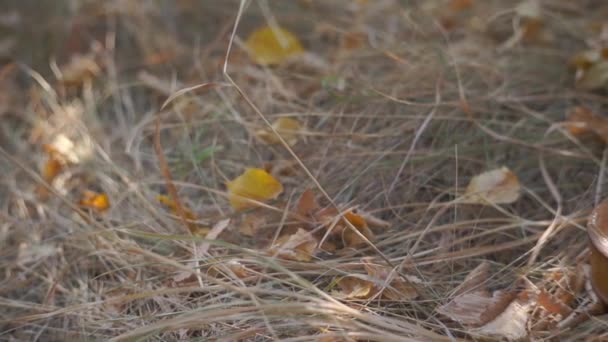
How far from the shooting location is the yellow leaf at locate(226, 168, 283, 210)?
1202mm

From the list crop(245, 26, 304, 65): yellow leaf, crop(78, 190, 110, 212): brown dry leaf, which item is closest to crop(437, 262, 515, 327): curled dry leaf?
crop(78, 190, 110, 212): brown dry leaf

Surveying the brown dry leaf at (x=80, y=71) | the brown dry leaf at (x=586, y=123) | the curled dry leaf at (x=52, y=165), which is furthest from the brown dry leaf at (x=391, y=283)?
the brown dry leaf at (x=80, y=71)

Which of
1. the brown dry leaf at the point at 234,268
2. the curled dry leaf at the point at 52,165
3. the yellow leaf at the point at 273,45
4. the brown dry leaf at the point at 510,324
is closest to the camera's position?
the brown dry leaf at the point at 510,324

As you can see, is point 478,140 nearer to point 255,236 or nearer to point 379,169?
point 379,169

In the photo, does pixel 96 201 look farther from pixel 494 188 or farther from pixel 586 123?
pixel 586 123

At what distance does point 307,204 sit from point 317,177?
16cm

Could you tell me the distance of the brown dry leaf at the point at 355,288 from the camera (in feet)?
3.28

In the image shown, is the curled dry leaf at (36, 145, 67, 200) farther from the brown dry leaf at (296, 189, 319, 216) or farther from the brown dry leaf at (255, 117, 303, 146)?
the brown dry leaf at (296, 189, 319, 216)

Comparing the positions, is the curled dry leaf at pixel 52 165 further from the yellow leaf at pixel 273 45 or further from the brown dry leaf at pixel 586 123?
the brown dry leaf at pixel 586 123

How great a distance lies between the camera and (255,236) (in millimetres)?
1214

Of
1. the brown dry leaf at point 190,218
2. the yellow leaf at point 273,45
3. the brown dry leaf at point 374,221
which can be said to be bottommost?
the brown dry leaf at point 190,218

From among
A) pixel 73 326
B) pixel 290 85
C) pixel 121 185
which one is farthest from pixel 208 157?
pixel 73 326

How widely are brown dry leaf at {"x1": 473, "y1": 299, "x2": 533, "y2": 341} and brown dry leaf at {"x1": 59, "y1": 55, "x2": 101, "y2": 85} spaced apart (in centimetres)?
137

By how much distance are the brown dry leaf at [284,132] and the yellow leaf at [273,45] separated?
0.38m
